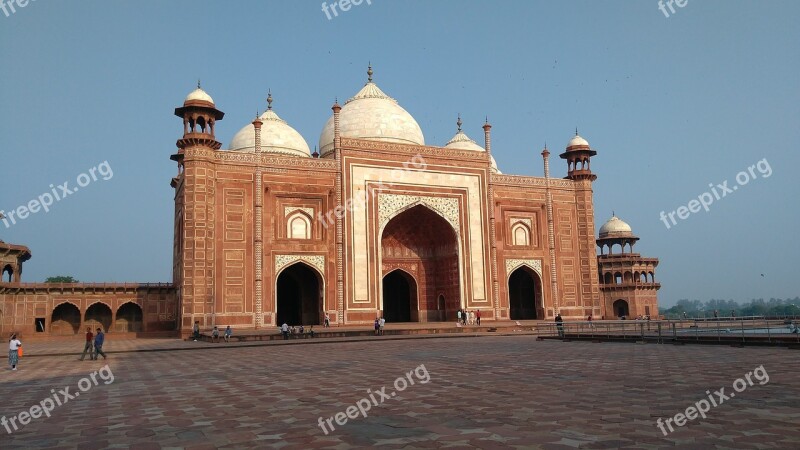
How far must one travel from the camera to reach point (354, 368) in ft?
34.3

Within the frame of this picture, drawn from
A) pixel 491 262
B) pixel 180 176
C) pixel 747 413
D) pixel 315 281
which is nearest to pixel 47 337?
pixel 180 176

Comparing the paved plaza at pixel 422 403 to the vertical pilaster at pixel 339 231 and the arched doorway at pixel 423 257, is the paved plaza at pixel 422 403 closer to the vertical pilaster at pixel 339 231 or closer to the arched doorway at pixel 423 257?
the vertical pilaster at pixel 339 231

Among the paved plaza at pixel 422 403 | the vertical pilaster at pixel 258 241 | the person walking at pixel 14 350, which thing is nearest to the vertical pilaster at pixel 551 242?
the vertical pilaster at pixel 258 241

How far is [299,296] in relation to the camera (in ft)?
96.5

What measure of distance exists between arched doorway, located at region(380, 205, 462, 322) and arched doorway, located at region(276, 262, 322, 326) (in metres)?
3.79

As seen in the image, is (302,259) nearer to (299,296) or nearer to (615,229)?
(299,296)

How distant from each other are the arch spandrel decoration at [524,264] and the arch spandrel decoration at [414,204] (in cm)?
322

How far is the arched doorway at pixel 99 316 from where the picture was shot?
86.5 feet

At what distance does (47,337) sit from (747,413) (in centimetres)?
2581

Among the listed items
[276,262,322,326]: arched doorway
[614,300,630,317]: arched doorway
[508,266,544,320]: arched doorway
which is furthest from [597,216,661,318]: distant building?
[276,262,322,326]: arched doorway

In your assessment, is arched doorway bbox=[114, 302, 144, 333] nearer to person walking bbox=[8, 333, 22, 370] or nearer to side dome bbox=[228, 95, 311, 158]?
side dome bbox=[228, 95, 311, 158]

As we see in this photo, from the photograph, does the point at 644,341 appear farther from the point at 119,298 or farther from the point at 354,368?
the point at 119,298

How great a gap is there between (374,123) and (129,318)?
576 inches

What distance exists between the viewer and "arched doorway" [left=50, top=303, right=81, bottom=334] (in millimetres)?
25844
